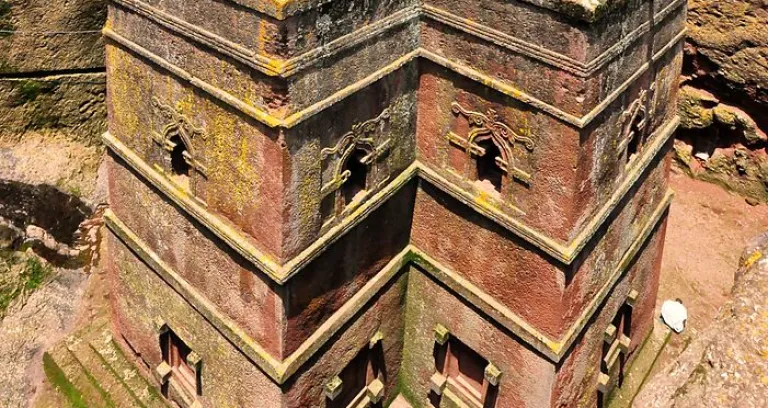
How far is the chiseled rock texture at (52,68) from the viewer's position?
973 cm

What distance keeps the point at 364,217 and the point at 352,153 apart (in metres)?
0.82

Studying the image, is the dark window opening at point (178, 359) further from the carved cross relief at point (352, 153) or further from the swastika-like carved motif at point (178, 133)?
the carved cross relief at point (352, 153)

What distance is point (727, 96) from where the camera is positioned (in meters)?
13.4

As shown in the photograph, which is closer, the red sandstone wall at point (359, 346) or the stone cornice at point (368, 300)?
the stone cornice at point (368, 300)

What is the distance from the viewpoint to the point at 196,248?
27.5 ft

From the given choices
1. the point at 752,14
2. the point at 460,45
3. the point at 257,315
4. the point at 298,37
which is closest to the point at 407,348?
the point at 257,315

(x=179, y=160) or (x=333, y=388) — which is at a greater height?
(x=179, y=160)

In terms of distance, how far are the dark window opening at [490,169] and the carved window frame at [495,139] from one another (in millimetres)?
116

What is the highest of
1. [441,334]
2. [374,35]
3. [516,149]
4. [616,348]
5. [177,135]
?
[374,35]

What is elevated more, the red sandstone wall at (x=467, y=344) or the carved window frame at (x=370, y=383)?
the red sandstone wall at (x=467, y=344)

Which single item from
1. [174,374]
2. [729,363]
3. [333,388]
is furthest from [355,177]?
[729,363]

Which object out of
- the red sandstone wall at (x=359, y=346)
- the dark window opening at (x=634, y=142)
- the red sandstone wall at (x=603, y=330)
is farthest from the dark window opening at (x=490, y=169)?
the red sandstone wall at (x=603, y=330)

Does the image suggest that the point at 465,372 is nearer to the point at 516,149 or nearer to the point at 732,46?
the point at 516,149

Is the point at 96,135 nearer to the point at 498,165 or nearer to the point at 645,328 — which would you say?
the point at 498,165
